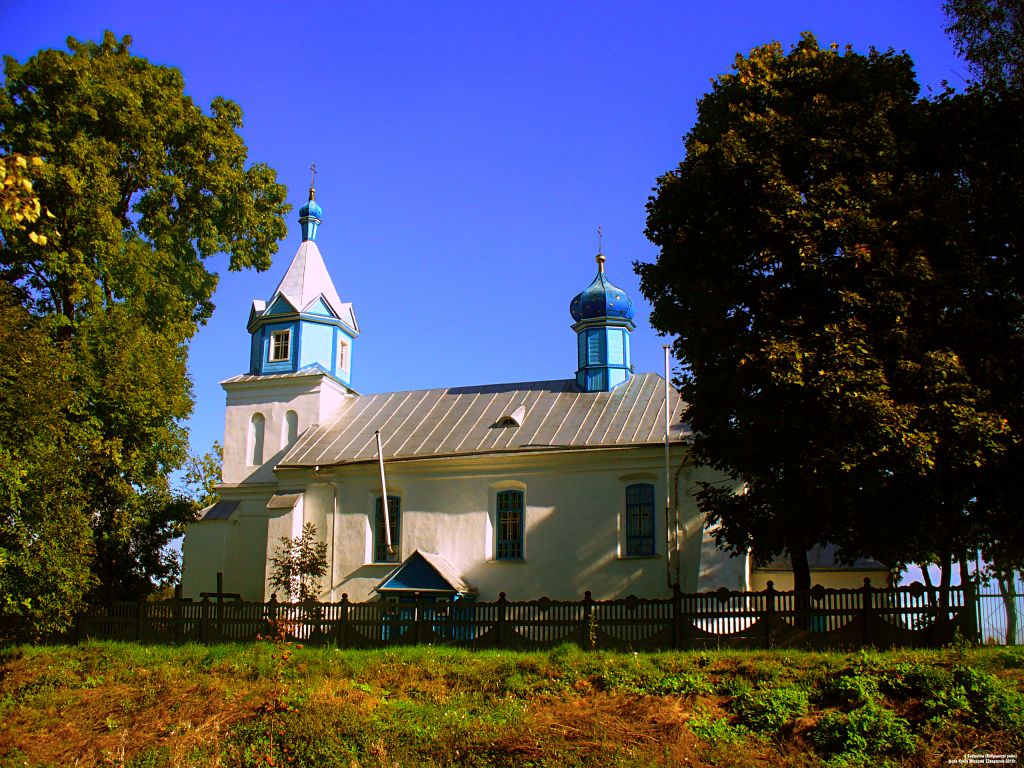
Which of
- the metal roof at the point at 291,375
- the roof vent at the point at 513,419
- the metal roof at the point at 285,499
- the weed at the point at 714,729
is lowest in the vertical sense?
the weed at the point at 714,729

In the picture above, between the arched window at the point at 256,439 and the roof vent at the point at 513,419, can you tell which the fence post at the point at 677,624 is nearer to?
the roof vent at the point at 513,419

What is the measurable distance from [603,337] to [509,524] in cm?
644

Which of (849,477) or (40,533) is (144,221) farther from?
(849,477)

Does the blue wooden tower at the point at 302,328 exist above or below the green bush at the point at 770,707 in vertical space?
above

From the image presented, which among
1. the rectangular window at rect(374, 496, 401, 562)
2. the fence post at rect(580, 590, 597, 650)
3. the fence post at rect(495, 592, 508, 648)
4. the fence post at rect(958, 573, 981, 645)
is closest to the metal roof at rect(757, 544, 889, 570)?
the rectangular window at rect(374, 496, 401, 562)

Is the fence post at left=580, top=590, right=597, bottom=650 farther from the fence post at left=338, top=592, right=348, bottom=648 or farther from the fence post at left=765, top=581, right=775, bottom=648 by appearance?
the fence post at left=338, top=592, right=348, bottom=648

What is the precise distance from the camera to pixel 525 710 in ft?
46.5

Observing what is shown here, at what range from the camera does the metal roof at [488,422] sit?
25250 mm

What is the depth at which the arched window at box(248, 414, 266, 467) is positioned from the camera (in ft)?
98.4

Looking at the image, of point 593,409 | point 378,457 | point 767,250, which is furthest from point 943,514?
point 378,457

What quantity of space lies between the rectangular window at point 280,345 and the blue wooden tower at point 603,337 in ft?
31.4

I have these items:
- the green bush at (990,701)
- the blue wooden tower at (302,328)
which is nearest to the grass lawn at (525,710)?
the green bush at (990,701)

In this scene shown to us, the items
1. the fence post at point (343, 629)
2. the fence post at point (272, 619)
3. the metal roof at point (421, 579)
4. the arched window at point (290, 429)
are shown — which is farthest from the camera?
the arched window at point (290, 429)

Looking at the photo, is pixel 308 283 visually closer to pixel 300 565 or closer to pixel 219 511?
pixel 219 511
